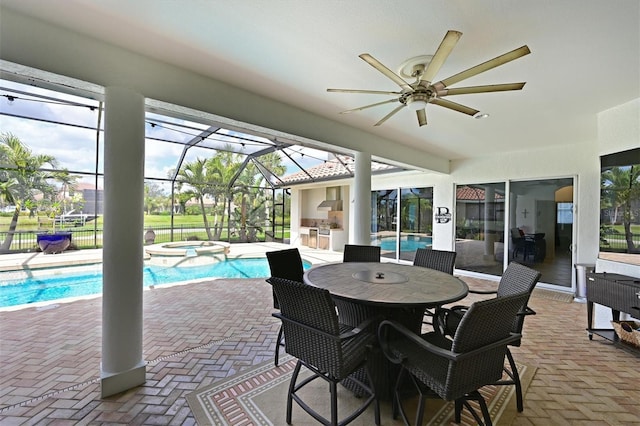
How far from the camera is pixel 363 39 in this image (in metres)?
2.15

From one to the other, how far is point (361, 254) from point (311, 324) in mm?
2207

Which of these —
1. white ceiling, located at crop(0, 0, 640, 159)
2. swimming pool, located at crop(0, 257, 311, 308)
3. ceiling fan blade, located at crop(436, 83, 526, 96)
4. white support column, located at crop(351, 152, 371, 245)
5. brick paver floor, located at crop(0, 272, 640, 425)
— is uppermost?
white ceiling, located at crop(0, 0, 640, 159)

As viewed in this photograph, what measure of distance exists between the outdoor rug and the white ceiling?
9.15 feet

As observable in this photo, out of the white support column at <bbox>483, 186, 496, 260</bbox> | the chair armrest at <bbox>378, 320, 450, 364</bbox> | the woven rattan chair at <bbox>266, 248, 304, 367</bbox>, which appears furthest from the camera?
the white support column at <bbox>483, 186, 496, 260</bbox>

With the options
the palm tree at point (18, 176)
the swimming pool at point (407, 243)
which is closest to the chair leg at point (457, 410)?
the swimming pool at point (407, 243)

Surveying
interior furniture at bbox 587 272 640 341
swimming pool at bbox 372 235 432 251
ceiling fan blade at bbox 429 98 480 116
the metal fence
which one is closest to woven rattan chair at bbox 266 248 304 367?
ceiling fan blade at bbox 429 98 480 116

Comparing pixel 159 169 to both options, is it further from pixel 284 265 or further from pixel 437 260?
pixel 437 260

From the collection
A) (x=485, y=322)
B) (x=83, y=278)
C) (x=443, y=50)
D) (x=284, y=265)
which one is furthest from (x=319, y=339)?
(x=83, y=278)

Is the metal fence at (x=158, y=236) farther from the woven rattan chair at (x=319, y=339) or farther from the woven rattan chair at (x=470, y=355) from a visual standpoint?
the woven rattan chair at (x=470, y=355)

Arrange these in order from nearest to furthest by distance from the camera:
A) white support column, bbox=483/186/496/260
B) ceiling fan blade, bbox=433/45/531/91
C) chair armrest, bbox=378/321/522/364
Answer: chair armrest, bbox=378/321/522/364 < ceiling fan blade, bbox=433/45/531/91 < white support column, bbox=483/186/496/260

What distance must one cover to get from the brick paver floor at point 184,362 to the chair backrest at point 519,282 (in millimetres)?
667

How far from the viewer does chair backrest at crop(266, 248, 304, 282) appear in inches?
116

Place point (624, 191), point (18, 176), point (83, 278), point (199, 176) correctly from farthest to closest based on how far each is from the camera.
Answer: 1. point (199, 176)
2. point (18, 176)
3. point (83, 278)
4. point (624, 191)

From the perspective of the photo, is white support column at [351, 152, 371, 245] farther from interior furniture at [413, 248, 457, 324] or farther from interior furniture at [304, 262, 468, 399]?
interior furniture at [304, 262, 468, 399]
